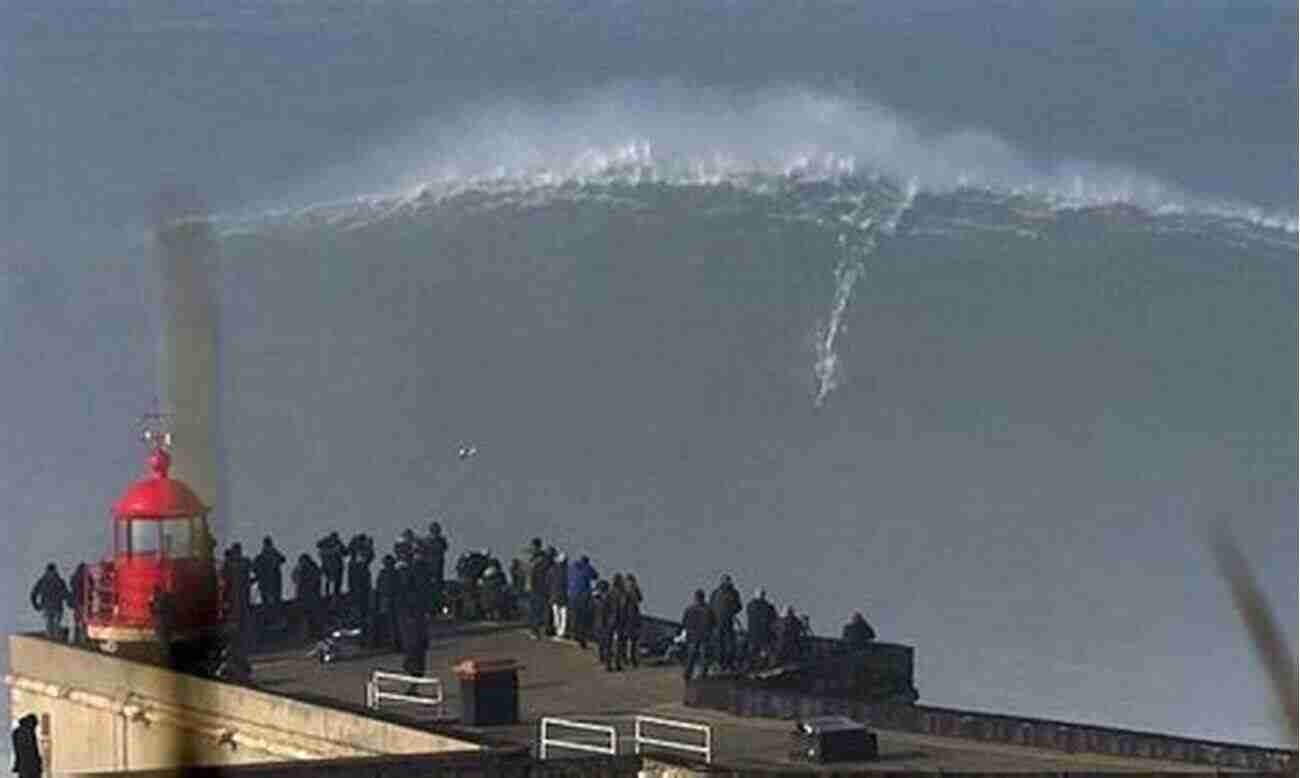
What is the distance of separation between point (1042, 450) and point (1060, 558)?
8382 millimetres

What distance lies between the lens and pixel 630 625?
33.3m

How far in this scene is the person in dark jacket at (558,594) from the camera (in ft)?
115

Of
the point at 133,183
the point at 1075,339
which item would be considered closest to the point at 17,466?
the point at 133,183

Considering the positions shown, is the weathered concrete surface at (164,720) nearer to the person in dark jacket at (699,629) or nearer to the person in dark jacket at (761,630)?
the person in dark jacket at (699,629)

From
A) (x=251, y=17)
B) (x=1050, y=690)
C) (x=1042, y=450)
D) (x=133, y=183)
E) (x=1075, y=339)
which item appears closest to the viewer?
(x=1050, y=690)

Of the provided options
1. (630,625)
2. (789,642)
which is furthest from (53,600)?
(789,642)

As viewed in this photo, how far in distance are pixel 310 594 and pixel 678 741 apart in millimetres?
10313

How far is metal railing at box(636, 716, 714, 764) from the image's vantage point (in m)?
26.2

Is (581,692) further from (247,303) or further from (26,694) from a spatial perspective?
(247,303)

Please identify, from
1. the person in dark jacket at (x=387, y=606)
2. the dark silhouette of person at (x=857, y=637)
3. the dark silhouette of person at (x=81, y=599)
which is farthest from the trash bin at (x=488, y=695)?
the person in dark jacket at (x=387, y=606)

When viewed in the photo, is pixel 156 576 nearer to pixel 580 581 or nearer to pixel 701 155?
pixel 580 581

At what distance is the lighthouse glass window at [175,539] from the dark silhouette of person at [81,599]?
669 mm

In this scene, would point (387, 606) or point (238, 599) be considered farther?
point (387, 606)

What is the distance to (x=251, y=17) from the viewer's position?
96.9 metres
